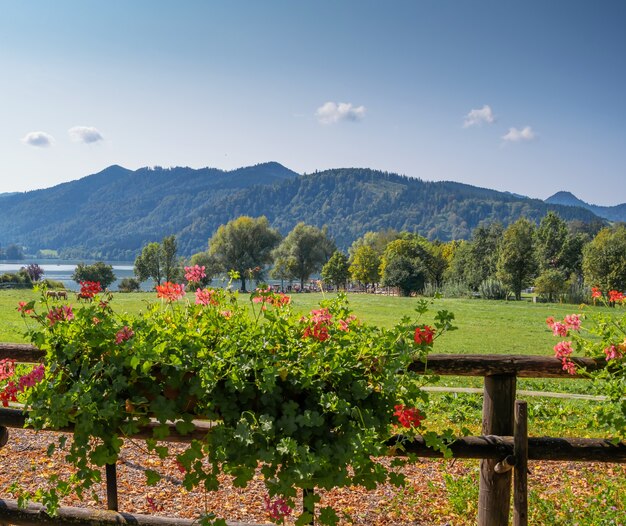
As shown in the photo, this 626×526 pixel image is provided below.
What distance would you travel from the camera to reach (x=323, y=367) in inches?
117

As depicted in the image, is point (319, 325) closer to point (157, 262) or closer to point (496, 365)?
point (496, 365)

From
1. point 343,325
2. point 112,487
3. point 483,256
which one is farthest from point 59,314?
point 483,256

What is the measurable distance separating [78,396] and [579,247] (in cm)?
7976

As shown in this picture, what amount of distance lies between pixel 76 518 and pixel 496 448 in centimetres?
270

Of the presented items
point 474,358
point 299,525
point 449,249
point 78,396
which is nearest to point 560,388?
point 474,358

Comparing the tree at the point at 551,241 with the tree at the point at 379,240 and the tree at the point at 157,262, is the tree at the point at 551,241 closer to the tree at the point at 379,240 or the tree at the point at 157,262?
the tree at the point at 379,240

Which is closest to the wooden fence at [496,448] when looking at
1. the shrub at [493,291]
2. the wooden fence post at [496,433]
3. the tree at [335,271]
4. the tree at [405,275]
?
the wooden fence post at [496,433]

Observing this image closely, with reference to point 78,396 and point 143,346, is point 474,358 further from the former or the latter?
point 78,396

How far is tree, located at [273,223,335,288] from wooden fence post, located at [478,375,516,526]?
8109cm

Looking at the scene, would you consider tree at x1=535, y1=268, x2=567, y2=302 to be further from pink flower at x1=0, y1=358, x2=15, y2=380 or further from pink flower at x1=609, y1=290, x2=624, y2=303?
pink flower at x1=0, y1=358, x2=15, y2=380

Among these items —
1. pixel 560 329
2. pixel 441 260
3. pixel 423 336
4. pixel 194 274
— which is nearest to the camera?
pixel 423 336

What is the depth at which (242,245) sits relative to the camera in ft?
254

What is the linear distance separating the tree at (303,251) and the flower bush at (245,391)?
81724mm

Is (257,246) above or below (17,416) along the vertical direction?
above
